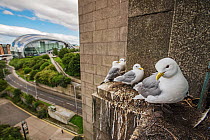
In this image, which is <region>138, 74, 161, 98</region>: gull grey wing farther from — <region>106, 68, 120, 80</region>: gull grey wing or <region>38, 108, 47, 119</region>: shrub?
<region>38, 108, 47, 119</region>: shrub

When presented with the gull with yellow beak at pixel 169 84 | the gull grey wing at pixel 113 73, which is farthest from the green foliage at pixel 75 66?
the gull with yellow beak at pixel 169 84

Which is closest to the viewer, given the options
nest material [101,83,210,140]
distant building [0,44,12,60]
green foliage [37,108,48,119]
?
nest material [101,83,210,140]

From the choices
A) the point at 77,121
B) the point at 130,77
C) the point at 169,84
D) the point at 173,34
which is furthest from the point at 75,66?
the point at 169,84

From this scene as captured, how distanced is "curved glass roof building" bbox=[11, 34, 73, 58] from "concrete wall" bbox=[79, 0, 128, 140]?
5894cm

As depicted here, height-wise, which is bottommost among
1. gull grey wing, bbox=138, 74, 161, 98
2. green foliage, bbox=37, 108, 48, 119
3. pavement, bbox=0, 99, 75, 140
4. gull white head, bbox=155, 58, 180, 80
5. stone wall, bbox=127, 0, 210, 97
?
pavement, bbox=0, 99, 75, 140

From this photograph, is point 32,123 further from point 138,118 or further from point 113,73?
point 138,118

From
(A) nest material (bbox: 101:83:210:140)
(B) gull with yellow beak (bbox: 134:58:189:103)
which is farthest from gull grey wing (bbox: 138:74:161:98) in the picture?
(A) nest material (bbox: 101:83:210:140)

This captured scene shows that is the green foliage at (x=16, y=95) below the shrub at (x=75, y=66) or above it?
below

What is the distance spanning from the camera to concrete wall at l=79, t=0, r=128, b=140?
3.48 meters

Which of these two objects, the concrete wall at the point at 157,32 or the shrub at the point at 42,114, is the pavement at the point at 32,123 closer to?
the shrub at the point at 42,114

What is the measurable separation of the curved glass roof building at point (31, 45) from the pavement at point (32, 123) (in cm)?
4086

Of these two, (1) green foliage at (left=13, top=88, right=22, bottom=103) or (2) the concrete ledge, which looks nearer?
(2) the concrete ledge

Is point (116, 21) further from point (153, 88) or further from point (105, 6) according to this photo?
point (153, 88)

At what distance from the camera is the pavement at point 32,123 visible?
35.7ft
